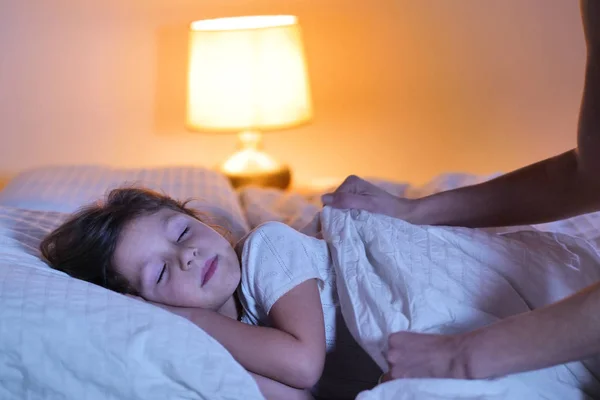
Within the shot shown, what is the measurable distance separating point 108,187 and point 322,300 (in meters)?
0.75

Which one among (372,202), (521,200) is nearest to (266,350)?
(372,202)

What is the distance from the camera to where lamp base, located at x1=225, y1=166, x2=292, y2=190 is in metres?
2.40

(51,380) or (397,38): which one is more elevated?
(397,38)

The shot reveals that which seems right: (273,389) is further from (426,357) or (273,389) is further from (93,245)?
(93,245)

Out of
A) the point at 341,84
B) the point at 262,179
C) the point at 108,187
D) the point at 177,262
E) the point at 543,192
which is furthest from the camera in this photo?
the point at 341,84

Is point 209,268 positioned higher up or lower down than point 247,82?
lower down

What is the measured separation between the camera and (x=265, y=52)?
231 centimetres

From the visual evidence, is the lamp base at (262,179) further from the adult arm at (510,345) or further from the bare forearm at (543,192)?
the adult arm at (510,345)

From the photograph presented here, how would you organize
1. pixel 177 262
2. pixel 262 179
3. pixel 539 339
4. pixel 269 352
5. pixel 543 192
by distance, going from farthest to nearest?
1. pixel 262 179
2. pixel 543 192
3. pixel 177 262
4. pixel 269 352
5. pixel 539 339

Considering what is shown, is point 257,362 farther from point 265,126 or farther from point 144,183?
point 265,126

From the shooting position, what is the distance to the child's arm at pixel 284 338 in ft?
3.16

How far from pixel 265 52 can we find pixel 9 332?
1.54 meters

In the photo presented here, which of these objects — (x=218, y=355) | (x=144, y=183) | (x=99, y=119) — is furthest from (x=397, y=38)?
(x=218, y=355)

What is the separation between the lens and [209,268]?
1070mm
